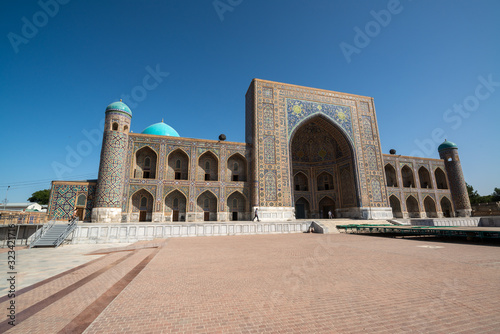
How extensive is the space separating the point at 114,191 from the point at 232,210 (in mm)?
9496

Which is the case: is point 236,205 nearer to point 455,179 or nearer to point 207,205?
point 207,205

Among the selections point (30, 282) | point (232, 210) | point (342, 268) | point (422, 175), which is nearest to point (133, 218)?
point (232, 210)

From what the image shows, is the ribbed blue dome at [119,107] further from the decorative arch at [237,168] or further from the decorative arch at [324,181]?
the decorative arch at [324,181]

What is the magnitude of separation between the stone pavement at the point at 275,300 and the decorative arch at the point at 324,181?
2080cm

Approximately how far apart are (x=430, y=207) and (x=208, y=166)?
86.1ft

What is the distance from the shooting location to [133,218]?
60.9 feet

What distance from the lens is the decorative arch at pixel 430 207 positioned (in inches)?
1059

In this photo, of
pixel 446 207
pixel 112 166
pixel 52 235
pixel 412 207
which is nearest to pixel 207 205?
pixel 112 166

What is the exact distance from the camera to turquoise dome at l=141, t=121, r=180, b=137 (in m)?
26.8

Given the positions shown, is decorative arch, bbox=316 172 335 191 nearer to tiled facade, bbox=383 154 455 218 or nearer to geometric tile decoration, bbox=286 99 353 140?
geometric tile decoration, bbox=286 99 353 140

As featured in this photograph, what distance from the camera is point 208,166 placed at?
21.7 meters

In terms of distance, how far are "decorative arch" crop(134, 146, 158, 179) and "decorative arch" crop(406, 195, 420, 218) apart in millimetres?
27516

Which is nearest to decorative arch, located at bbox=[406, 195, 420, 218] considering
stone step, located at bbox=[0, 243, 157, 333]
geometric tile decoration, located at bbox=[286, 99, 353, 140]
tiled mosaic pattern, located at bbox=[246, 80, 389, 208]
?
tiled mosaic pattern, located at bbox=[246, 80, 389, 208]

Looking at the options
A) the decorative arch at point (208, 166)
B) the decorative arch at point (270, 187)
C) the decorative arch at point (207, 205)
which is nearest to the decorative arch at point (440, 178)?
the decorative arch at point (270, 187)
